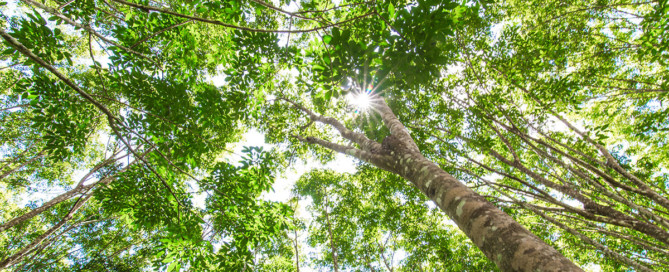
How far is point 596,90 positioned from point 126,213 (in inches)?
472

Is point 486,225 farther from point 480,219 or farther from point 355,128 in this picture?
point 355,128

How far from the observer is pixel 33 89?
2.57 meters

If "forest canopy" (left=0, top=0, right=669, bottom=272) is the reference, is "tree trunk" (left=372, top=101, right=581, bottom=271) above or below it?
below

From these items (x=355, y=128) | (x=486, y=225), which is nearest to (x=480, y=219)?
(x=486, y=225)

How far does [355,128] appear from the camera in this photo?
330 inches

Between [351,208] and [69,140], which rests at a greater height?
[351,208]

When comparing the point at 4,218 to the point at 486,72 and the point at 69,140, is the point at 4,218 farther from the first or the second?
the point at 486,72

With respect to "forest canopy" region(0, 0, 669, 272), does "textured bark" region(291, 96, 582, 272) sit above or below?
below

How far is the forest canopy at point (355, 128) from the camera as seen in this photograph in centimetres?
238

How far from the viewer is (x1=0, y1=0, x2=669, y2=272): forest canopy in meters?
2.38

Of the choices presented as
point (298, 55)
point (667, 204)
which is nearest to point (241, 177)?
point (298, 55)

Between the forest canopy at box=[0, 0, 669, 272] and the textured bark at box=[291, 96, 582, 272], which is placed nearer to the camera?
the textured bark at box=[291, 96, 582, 272]

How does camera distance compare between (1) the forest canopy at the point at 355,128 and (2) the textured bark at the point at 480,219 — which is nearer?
(2) the textured bark at the point at 480,219

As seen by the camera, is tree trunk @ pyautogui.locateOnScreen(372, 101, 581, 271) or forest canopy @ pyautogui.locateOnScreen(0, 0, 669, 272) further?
forest canopy @ pyautogui.locateOnScreen(0, 0, 669, 272)
